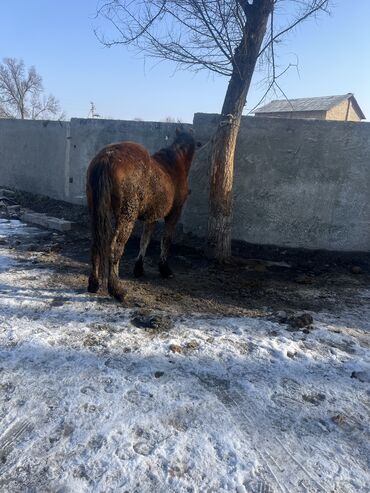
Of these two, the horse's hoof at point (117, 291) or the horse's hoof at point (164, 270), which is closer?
the horse's hoof at point (117, 291)

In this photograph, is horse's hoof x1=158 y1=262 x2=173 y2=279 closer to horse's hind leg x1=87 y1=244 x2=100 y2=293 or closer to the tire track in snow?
horse's hind leg x1=87 y1=244 x2=100 y2=293

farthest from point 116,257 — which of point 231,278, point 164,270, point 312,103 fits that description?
point 312,103

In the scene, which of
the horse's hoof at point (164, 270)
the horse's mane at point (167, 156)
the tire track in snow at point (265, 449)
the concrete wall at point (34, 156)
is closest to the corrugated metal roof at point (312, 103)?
the concrete wall at point (34, 156)

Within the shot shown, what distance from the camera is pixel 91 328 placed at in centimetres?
352

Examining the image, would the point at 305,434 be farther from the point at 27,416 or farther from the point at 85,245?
the point at 85,245

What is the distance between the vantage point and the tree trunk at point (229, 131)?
5.49 metres

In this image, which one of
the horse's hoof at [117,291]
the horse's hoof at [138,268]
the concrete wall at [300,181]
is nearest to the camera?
the horse's hoof at [117,291]

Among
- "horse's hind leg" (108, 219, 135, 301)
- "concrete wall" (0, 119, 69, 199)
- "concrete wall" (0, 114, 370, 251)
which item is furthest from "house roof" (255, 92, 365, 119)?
"horse's hind leg" (108, 219, 135, 301)

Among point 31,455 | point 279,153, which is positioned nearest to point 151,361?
point 31,455

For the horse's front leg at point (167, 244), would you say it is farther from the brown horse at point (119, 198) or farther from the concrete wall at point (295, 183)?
the concrete wall at point (295, 183)

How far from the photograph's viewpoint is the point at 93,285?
14.0 ft

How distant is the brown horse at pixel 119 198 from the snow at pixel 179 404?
50 cm

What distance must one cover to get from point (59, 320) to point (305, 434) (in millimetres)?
2427

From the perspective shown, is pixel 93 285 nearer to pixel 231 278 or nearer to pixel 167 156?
pixel 231 278
